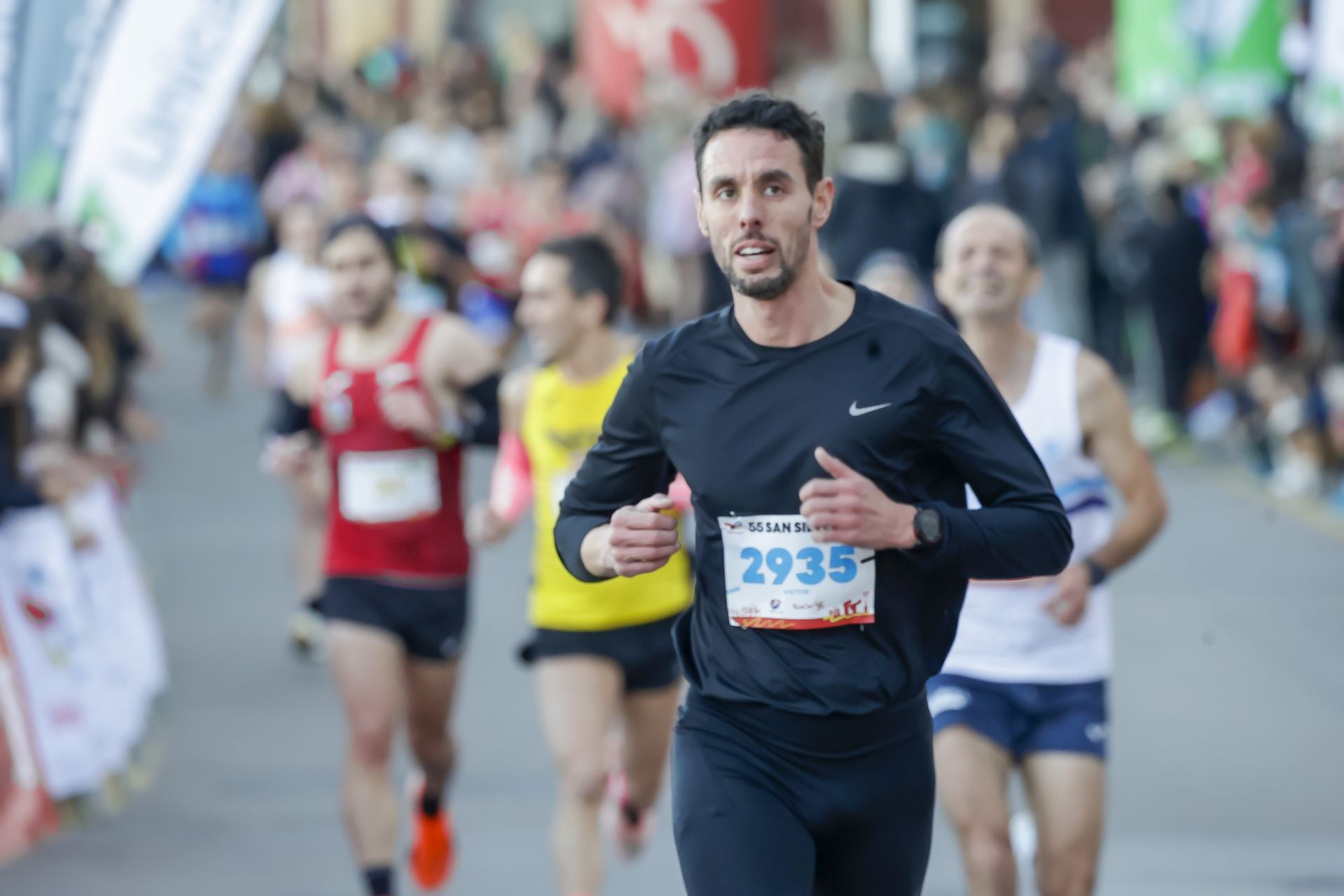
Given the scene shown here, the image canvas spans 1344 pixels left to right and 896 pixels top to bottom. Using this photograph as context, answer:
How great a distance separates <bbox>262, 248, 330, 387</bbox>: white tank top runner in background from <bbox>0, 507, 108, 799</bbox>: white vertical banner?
3072mm

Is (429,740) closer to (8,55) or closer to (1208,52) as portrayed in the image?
(8,55)

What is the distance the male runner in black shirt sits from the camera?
3.64 m

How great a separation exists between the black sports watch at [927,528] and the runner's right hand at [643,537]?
41 cm

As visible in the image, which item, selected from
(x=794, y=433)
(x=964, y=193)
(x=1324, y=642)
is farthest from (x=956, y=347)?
(x=964, y=193)

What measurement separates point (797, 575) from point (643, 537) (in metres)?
0.29

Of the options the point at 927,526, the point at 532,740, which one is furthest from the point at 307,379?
the point at 927,526

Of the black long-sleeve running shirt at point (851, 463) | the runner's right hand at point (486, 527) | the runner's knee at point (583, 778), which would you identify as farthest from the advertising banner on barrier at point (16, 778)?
the black long-sleeve running shirt at point (851, 463)

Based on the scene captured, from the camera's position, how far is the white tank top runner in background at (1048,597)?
5.02 m

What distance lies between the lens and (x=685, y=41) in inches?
695

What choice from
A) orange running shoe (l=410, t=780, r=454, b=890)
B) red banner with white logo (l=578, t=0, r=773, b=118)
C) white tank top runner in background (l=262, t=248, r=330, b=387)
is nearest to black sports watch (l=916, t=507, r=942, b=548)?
orange running shoe (l=410, t=780, r=454, b=890)

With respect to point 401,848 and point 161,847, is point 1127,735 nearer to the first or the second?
point 401,848

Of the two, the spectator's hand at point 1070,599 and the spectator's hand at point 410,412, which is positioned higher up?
the spectator's hand at point 410,412

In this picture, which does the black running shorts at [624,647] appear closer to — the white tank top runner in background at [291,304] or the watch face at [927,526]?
the watch face at [927,526]

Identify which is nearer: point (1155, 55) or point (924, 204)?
point (1155, 55)
